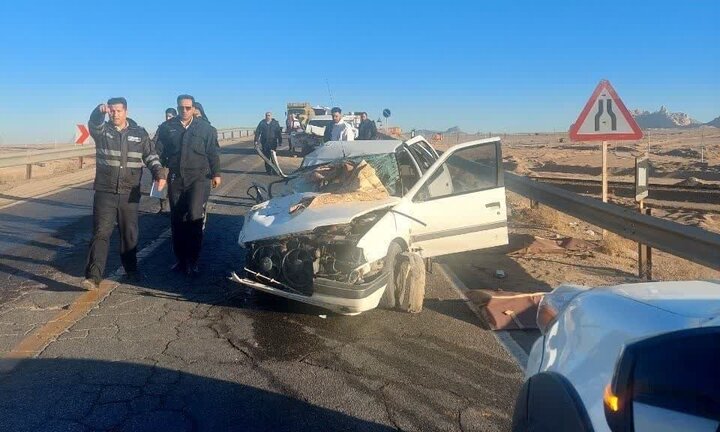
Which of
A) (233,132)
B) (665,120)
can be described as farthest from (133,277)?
(665,120)

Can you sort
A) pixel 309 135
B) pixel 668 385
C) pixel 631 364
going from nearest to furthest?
pixel 668 385 → pixel 631 364 → pixel 309 135

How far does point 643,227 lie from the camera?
670 cm

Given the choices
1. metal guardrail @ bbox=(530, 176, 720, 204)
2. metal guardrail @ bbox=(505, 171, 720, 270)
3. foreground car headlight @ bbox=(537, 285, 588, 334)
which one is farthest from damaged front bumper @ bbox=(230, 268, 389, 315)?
metal guardrail @ bbox=(530, 176, 720, 204)

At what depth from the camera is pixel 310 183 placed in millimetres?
7508

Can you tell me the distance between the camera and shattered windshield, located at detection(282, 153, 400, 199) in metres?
6.82

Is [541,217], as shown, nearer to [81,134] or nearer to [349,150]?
[349,150]

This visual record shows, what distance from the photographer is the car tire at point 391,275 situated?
594 cm

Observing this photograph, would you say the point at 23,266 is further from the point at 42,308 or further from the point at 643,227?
the point at 643,227

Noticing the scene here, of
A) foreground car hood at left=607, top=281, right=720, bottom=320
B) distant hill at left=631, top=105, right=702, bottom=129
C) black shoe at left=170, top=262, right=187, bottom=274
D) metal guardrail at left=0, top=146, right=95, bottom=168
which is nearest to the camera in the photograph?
foreground car hood at left=607, top=281, right=720, bottom=320

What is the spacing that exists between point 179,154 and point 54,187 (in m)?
11.5

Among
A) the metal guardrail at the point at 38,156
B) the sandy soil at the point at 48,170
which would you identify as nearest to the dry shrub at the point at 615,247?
the metal guardrail at the point at 38,156

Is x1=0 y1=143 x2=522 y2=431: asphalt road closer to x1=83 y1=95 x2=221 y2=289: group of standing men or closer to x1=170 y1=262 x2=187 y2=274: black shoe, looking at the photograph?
x1=170 y1=262 x2=187 y2=274: black shoe

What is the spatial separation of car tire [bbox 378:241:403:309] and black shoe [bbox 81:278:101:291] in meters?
2.95

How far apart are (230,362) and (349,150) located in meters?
4.17
